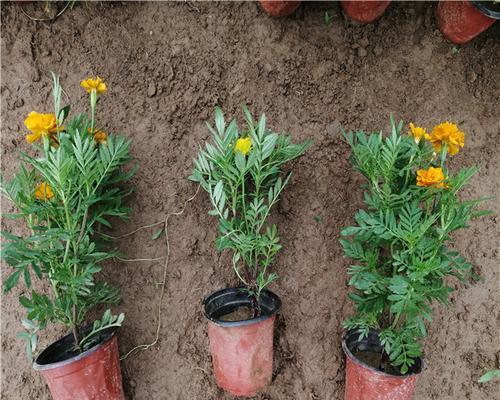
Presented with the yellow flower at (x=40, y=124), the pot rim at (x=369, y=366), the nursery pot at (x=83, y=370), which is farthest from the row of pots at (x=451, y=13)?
the nursery pot at (x=83, y=370)

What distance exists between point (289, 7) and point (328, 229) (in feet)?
2.77

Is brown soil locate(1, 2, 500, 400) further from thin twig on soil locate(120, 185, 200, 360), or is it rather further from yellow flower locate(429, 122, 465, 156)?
yellow flower locate(429, 122, 465, 156)

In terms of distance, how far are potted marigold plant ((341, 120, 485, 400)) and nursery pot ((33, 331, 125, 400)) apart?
0.83 m

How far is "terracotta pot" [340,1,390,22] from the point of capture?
67.9 inches

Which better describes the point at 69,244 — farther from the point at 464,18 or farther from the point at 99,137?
the point at 464,18

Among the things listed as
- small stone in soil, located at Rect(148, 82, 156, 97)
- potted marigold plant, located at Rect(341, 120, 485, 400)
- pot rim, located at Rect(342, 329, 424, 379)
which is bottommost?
pot rim, located at Rect(342, 329, 424, 379)

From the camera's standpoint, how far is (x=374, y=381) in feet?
5.37

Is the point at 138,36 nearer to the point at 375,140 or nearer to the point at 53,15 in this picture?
the point at 53,15

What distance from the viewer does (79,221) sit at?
1.76 meters

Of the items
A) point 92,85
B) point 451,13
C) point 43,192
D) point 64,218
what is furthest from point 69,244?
point 451,13

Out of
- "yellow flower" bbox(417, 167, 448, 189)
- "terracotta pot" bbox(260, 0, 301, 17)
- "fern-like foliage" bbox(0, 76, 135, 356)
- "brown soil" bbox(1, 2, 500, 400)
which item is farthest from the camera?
"brown soil" bbox(1, 2, 500, 400)

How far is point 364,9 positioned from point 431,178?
695 millimetres

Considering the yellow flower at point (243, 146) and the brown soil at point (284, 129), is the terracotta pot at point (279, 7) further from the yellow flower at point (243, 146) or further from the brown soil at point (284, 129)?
the yellow flower at point (243, 146)

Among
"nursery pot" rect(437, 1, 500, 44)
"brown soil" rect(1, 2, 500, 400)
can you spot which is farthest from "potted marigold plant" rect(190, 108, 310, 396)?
"nursery pot" rect(437, 1, 500, 44)
